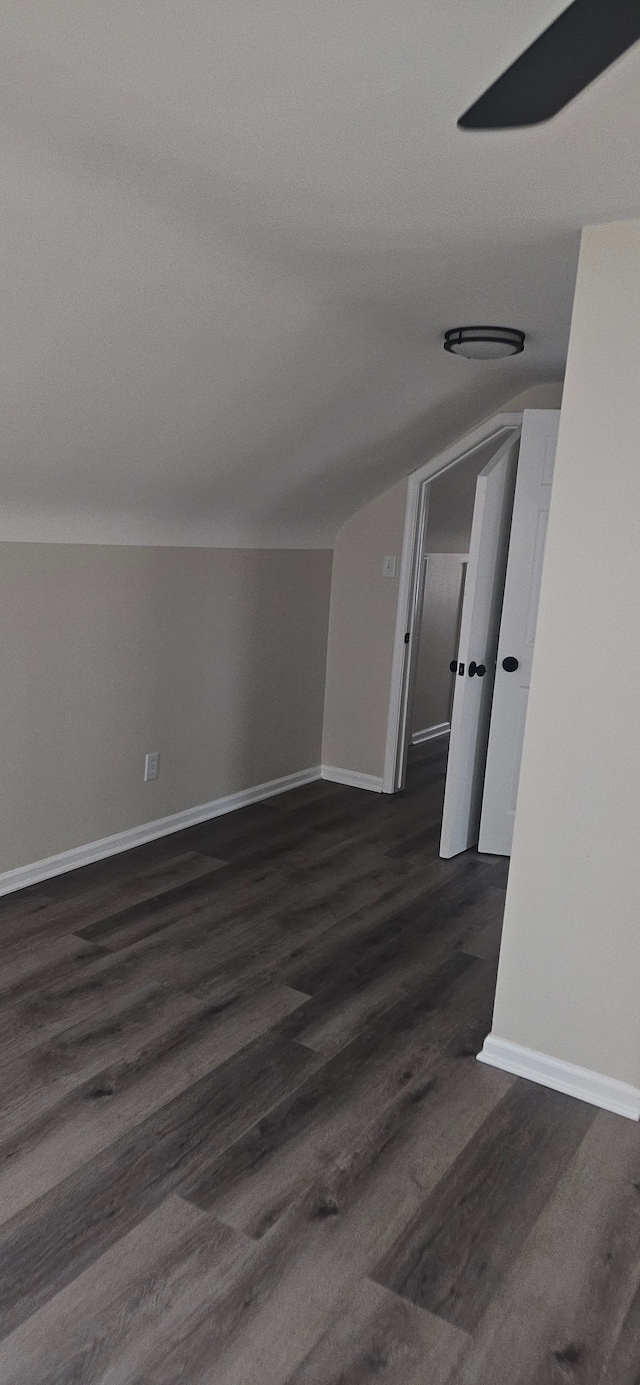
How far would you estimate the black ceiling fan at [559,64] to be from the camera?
1.42m

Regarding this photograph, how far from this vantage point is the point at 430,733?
669 cm

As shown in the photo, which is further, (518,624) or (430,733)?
(430,733)

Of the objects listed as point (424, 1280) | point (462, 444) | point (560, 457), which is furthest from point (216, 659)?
point (424, 1280)

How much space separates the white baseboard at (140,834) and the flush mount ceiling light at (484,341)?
90.0 inches

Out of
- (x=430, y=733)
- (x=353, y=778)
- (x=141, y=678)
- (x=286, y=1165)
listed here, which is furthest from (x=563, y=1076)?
(x=430, y=733)

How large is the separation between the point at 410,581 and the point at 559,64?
360 centimetres

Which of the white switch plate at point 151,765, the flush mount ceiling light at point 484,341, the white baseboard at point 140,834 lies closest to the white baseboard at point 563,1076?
the white baseboard at point 140,834

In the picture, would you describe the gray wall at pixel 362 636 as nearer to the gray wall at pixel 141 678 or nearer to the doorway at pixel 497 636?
the gray wall at pixel 141 678

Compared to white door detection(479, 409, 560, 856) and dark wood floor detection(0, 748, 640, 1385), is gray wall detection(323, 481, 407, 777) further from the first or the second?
dark wood floor detection(0, 748, 640, 1385)

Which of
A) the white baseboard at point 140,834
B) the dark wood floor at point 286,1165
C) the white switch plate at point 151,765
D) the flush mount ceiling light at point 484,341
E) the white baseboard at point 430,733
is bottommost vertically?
the dark wood floor at point 286,1165

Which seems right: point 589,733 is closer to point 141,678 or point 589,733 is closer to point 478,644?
point 478,644

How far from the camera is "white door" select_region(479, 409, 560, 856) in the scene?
4008 millimetres

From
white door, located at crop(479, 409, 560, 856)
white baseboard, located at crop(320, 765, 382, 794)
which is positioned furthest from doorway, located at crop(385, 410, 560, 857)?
white baseboard, located at crop(320, 765, 382, 794)

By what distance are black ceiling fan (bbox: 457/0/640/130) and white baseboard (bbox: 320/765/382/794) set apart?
3.84 m
